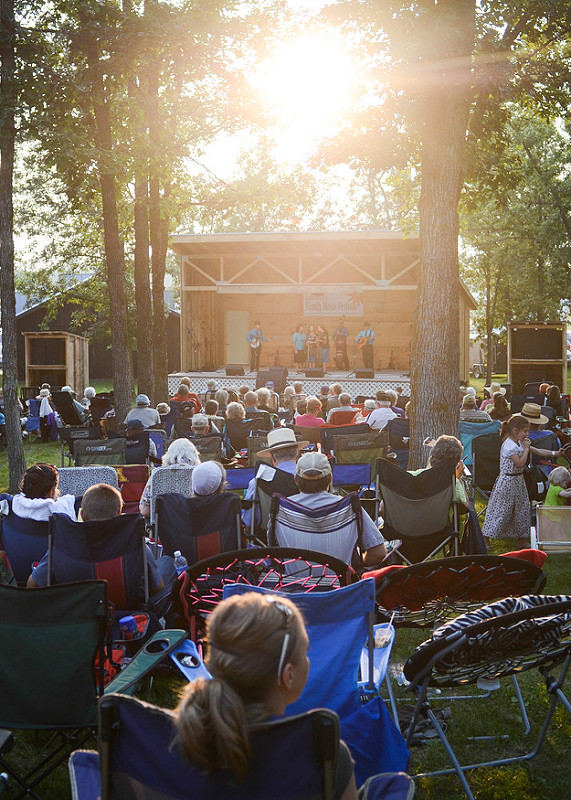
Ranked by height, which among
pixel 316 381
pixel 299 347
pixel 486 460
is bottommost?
pixel 486 460

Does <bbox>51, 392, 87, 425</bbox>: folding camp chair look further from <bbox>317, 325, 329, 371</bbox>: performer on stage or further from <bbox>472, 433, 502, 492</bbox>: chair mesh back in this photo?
<bbox>317, 325, 329, 371</bbox>: performer on stage

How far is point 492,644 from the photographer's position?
2.50 metres

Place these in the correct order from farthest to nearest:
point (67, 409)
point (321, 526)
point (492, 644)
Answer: point (67, 409) < point (321, 526) < point (492, 644)

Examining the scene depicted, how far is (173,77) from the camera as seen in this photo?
49.5 feet

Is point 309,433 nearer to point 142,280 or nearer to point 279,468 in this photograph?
point 279,468

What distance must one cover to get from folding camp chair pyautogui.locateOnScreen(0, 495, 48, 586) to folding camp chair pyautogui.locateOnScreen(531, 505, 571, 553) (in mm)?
3303

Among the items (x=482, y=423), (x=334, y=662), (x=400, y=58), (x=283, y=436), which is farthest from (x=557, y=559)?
(x=400, y=58)

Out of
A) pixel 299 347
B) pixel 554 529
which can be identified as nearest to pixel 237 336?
pixel 299 347

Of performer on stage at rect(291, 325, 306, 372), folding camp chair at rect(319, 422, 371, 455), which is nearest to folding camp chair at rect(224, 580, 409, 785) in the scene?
folding camp chair at rect(319, 422, 371, 455)

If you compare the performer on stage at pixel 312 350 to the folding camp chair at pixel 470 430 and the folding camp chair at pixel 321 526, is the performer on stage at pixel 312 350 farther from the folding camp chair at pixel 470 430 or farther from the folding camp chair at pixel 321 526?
the folding camp chair at pixel 321 526

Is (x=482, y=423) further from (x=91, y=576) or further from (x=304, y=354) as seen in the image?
(x=304, y=354)

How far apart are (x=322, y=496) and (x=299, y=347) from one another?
2045 cm

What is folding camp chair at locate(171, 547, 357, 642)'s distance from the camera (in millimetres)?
3016

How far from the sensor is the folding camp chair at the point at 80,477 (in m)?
6.49
